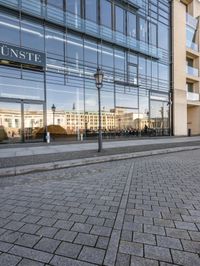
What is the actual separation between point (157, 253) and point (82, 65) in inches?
701

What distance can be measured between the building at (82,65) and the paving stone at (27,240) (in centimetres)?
1312

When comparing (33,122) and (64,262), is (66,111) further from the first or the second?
(64,262)

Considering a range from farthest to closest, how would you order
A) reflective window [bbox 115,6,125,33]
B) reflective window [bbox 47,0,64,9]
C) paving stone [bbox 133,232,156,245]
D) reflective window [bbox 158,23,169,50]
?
reflective window [bbox 158,23,169,50] → reflective window [bbox 115,6,125,33] → reflective window [bbox 47,0,64,9] → paving stone [bbox 133,232,156,245]

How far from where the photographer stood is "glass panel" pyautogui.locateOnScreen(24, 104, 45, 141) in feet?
52.5

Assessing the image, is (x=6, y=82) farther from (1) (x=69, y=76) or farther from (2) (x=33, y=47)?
(1) (x=69, y=76)

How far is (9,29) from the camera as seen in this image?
1519cm

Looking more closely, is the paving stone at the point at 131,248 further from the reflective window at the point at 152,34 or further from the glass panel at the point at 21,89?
the reflective window at the point at 152,34

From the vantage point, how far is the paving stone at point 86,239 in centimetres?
306

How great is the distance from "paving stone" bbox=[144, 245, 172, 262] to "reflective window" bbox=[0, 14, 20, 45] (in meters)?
16.1

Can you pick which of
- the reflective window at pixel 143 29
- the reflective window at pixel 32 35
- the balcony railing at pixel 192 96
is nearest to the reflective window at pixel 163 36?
the reflective window at pixel 143 29

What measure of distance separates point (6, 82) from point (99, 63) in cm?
849

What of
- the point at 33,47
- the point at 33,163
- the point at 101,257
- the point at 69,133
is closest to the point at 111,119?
the point at 69,133

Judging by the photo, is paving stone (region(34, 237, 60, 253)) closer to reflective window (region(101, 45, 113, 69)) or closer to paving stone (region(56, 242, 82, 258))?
paving stone (region(56, 242, 82, 258))

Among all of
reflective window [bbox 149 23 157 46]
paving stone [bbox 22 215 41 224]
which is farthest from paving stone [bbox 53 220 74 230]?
reflective window [bbox 149 23 157 46]
